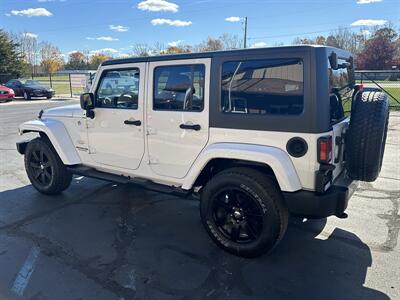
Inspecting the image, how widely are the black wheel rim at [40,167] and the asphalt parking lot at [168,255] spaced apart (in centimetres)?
27

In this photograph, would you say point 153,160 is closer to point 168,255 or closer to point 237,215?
point 168,255

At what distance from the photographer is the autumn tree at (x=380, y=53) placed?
52406 millimetres

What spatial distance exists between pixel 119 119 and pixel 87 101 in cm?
51

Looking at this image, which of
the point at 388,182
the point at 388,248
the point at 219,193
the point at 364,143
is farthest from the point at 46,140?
the point at 388,182

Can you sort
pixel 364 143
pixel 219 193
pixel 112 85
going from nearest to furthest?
pixel 364 143, pixel 219 193, pixel 112 85

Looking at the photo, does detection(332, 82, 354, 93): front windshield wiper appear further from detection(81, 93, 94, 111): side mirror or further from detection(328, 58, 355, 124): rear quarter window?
detection(81, 93, 94, 111): side mirror

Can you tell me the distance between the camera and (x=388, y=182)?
211 inches

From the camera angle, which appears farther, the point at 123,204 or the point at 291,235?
the point at 123,204

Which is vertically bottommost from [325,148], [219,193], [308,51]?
[219,193]

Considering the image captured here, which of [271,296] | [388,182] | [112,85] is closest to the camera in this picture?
[271,296]

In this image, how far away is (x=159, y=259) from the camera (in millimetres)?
3240

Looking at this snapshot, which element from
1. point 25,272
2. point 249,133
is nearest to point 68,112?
point 25,272

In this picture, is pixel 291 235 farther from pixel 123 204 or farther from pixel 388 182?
pixel 388 182

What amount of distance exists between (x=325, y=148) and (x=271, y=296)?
50.3 inches
